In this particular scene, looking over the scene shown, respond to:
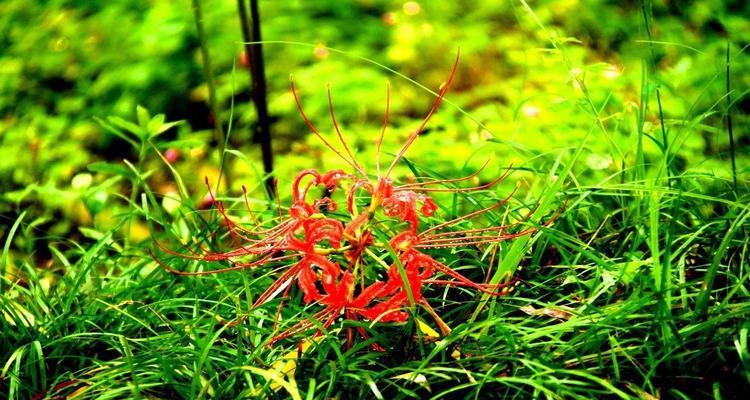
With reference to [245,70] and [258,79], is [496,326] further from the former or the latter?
[245,70]

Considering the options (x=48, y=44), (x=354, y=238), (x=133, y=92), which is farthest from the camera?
(x=48, y=44)

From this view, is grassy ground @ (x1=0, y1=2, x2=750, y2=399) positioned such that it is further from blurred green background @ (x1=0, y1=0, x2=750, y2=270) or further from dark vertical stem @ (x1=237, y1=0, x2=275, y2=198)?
blurred green background @ (x1=0, y1=0, x2=750, y2=270)

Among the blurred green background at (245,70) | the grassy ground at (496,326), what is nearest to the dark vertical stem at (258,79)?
the grassy ground at (496,326)

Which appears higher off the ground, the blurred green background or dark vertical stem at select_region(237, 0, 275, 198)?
dark vertical stem at select_region(237, 0, 275, 198)

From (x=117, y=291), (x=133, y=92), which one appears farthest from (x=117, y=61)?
(x=117, y=291)

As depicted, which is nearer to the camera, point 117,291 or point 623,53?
point 117,291

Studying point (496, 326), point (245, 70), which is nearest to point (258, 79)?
point (496, 326)

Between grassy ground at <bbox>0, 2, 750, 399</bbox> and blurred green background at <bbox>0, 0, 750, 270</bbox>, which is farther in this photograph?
blurred green background at <bbox>0, 0, 750, 270</bbox>

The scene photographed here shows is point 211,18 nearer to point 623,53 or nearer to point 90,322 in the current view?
point 623,53

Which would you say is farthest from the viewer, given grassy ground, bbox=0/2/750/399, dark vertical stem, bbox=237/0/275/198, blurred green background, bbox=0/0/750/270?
blurred green background, bbox=0/0/750/270

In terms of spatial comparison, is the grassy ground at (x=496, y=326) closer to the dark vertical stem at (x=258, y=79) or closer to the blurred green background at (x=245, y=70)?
the dark vertical stem at (x=258, y=79)

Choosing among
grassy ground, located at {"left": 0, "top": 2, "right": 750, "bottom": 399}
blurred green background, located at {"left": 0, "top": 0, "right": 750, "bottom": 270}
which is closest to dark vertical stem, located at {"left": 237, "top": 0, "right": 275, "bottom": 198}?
grassy ground, located at {"left": 0, "top": 2, "right": 750, "bottom": 399}
